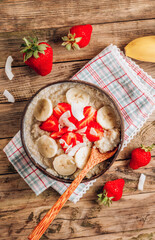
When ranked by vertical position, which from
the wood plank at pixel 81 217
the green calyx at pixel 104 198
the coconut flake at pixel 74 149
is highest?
the coconut flake at pixel 74 149

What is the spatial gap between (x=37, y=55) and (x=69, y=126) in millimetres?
337

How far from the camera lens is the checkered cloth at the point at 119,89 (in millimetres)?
1160

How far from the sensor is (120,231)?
4.37 feet

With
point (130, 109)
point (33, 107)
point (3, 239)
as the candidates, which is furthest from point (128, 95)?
point (3, 239)

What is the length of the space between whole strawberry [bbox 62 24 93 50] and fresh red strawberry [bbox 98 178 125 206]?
2.28 ft

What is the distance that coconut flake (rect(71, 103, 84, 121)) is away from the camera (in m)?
1.05

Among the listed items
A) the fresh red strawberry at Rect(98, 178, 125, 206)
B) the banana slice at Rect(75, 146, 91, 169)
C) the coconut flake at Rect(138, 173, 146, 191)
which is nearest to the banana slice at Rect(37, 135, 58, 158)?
the banana slice at Rect(75, 146, 91, 169)

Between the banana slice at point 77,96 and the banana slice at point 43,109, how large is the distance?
88 millimetres

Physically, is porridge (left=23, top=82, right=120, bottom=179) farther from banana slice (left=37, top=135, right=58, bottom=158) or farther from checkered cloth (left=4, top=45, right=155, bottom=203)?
checkered cloth (left=4, top=45, right=155, bottom=203)

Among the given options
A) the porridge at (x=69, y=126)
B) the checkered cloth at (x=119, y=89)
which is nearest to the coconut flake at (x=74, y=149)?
the porridge at (x=69, y=126)

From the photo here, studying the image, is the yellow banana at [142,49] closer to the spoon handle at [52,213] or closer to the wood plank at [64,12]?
the wood plank at [64,12]

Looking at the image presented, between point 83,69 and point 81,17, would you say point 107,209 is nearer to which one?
point 83,69

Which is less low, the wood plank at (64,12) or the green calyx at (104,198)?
the wood plank at (64,12)

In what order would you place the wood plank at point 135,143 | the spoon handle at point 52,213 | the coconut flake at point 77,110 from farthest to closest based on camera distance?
the wood plank at point 135,143 → the coconut flake at point 77,110 → the spoon handle at point 52,213
